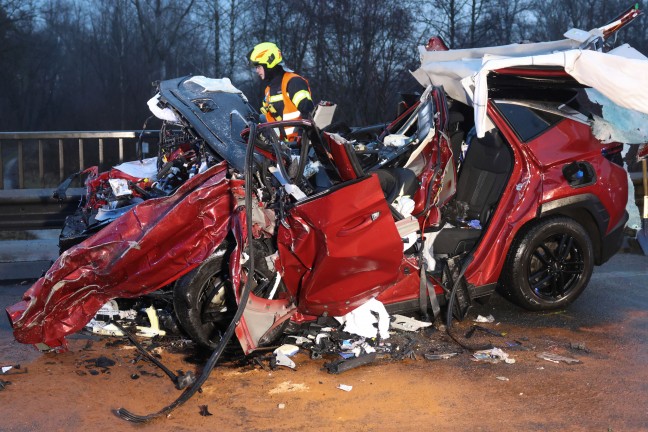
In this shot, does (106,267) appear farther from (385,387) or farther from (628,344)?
(628,344)

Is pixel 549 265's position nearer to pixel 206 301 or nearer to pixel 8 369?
pixel 206 301

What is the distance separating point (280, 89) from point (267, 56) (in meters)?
0.37

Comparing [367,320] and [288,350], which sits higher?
[367,320]

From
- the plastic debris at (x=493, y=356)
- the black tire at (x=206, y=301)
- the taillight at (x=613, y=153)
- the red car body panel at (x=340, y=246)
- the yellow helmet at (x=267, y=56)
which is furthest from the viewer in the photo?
the yellow helmet at (x=267, y=56)

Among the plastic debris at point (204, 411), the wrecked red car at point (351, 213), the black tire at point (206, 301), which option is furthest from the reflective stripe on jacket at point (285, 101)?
the plastic debris at point (204, 411)

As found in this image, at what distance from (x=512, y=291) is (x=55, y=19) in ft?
114

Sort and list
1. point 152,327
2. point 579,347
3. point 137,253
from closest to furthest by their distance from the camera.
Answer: point 137,253, point 579,347, point 152,327

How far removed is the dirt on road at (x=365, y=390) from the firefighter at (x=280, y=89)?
3.16 m

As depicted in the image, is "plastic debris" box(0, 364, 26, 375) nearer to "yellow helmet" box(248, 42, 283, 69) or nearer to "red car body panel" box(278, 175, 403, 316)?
"red car body panel" box(278, 175, 403, 316)

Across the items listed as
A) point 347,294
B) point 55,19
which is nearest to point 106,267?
point 347,294

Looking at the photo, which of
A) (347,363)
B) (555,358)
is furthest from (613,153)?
(347,363)

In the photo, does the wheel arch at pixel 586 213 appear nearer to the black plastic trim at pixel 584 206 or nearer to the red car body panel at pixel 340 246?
the black plastic trim at pixel 584 206

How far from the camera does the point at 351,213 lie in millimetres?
4609

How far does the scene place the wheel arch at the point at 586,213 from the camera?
582 cm
